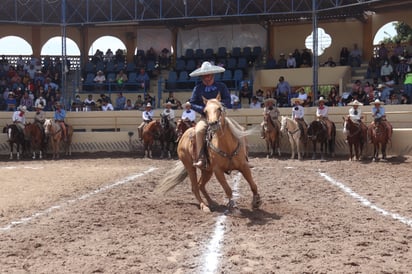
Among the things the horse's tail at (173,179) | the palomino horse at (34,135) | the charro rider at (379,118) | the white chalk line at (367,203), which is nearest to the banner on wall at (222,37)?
the palomino horse at (34,135)

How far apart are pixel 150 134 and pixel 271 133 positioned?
4.79 meters

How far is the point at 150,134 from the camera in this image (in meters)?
22.3

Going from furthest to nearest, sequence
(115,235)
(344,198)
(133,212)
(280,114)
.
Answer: (280,114) < (344,198) < (133,212) < (115,235)

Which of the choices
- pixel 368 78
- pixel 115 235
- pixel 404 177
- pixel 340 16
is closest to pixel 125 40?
pixel 340 16

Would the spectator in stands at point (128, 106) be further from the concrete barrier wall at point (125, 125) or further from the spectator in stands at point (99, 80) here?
the spectator in stands at point (99, 80)

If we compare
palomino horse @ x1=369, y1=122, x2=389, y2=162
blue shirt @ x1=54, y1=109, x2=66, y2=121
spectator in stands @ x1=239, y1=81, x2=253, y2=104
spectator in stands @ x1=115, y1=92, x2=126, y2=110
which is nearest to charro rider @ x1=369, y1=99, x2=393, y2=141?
palomino horse @ x1=369, y1=122, x2=389, y2=162

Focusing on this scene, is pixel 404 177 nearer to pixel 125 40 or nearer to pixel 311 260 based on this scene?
pixel 311 260

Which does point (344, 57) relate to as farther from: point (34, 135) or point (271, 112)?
point (34, 135)

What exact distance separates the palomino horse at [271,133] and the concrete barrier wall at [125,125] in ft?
3.80

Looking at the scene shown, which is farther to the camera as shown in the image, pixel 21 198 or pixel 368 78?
pixel 368 78

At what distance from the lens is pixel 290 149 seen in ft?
73.7

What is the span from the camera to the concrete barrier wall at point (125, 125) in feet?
70.3

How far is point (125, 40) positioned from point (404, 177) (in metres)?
25.3

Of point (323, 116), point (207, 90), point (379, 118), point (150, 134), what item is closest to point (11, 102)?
point (150, 134)
